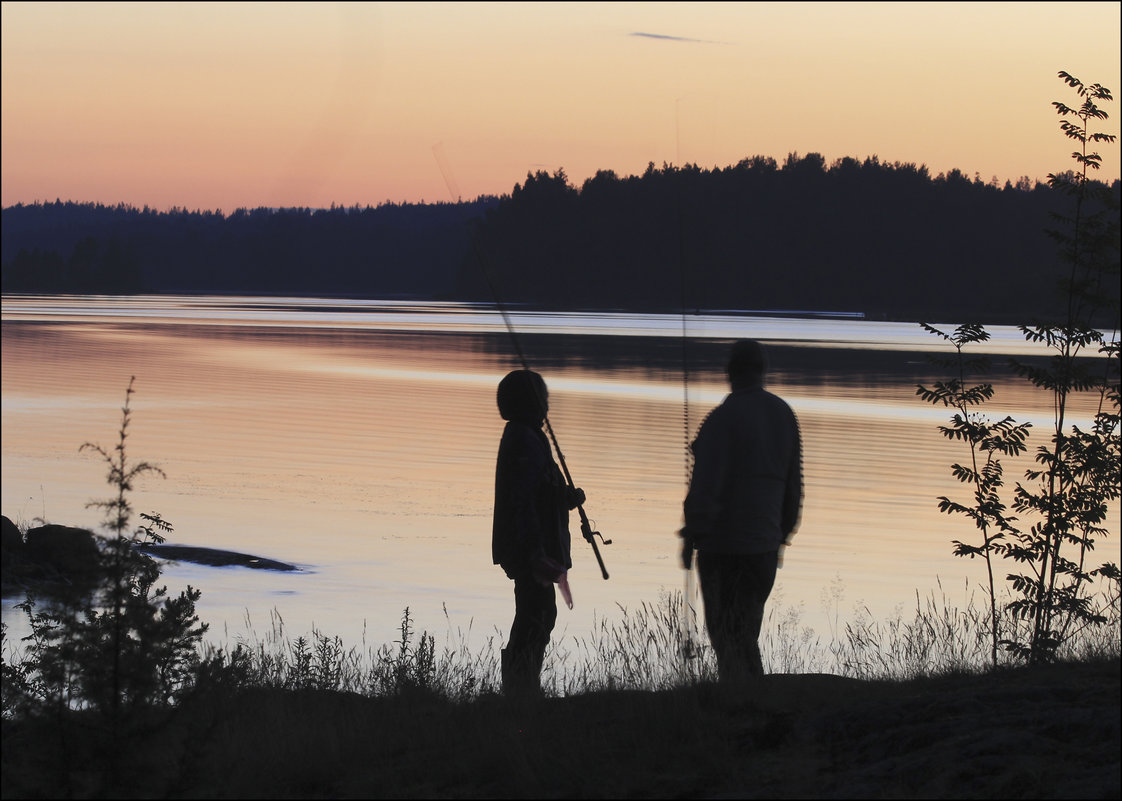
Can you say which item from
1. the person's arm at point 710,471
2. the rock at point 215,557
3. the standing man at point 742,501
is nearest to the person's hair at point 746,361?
the standing man at point 742,501

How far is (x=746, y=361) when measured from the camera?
6.53 m

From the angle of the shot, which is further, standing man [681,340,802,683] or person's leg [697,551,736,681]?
person's leg [697,551,736,681]

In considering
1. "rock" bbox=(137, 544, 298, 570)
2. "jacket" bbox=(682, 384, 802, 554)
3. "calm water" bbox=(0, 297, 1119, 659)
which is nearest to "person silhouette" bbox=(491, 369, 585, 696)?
"jacket" bbox=(682, 384, 802, 554)

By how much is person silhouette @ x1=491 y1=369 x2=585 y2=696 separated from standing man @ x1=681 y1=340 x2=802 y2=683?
2.15 feet

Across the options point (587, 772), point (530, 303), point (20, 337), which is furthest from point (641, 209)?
point (587, 772)

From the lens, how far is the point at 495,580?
14.1m

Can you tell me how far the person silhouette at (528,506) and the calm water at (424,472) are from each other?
471 cm

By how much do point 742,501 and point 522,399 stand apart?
1188 mm

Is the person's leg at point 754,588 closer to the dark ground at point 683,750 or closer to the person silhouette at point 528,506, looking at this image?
the dark ground at point 683,750

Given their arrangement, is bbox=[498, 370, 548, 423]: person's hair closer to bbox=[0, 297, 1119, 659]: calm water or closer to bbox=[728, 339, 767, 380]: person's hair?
bbox=[728, 339, 767, 380]: person's hair

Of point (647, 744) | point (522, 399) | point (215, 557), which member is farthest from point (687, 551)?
point (215, 557)

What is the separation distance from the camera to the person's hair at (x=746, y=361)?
6.53 meters

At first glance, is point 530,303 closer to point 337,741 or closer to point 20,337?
point 20,337

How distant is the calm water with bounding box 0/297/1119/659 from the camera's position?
44.5 ft
